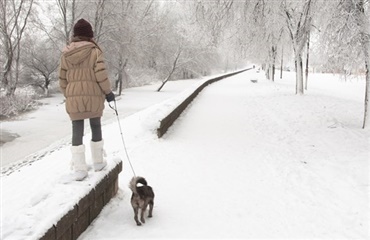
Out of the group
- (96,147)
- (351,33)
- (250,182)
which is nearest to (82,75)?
(96,147)

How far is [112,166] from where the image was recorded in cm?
494

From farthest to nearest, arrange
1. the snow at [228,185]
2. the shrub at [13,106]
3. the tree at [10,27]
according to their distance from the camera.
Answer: the tree at [10,27]
the shrub at [13,106]
the snow at [228,185]

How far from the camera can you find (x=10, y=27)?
25875mm

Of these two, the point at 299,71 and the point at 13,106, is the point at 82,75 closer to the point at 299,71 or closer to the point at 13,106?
the point at 299,71

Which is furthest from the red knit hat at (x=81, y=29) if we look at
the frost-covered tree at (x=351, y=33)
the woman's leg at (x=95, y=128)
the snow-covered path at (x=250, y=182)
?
the frost-covered tree at (x=351, y=33)

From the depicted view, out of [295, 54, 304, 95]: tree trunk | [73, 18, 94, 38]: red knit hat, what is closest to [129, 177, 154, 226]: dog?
[73, 18, 94, 38]: red knit hat

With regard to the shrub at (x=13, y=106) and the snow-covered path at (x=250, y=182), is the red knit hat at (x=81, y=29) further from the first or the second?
the shrub at (x=13, y=106)

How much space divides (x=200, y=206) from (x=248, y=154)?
10.9 ft

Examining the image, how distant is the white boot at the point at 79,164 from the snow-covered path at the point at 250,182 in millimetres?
593

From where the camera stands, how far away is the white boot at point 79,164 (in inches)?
170

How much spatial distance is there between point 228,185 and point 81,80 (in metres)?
3.02

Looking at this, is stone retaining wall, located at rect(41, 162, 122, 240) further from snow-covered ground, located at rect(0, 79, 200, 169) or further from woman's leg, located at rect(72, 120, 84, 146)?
snow-covered ground, located at rect(0, 79, 200, 169)

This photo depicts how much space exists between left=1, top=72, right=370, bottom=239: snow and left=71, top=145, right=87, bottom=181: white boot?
196 mm

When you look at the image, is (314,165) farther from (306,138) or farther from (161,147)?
(161,147)
